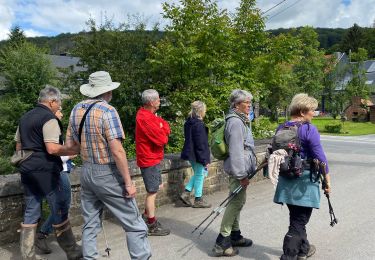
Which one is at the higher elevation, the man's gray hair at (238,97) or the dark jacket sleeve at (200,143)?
the man's gray hair at (238,97)

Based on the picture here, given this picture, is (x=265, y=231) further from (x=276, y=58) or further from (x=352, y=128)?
(x=352, y=128)

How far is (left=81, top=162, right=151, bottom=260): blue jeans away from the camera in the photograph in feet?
12.3

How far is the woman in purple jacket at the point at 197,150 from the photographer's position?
6.59m

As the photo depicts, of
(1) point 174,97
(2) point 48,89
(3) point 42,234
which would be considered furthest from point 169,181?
(1) point 174,97

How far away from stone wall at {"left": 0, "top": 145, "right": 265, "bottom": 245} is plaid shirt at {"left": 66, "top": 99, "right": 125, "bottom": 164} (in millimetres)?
1632

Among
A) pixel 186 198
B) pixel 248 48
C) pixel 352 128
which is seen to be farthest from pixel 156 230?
pixel 352 128

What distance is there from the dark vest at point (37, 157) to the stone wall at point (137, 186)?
75 cm

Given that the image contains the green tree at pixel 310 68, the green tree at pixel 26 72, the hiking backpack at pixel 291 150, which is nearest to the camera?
the hiking backpack at pixel 291 150

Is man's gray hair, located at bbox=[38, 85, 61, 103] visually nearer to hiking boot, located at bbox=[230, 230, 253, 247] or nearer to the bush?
hiking boot, located at bbox=[230, 230, 253, 247]

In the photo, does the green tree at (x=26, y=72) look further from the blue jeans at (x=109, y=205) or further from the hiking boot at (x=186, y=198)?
the blue jeans at (x=109, y=205)

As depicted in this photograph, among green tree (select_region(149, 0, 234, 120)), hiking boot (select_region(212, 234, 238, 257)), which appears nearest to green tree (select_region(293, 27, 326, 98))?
green tree (select_region(149, 0, 234, 120))

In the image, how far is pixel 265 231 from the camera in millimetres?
5551

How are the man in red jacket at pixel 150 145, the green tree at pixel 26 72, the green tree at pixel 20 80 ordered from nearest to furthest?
the man in red jacket at pixel 150 145 < the green tree at pixel 20 80 < the green tree at pixel 26 72

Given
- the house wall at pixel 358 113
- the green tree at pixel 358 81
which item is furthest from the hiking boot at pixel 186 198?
the house wall at pixel 358 113
